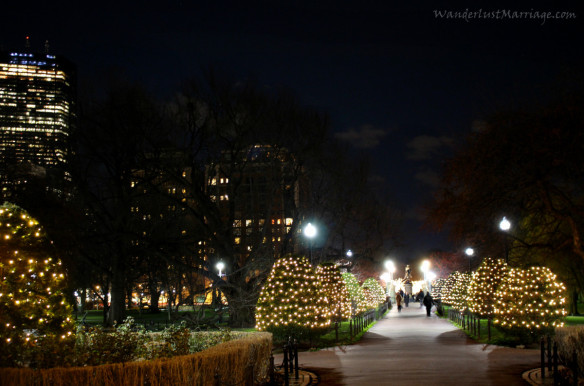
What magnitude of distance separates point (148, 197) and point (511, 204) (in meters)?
22.0

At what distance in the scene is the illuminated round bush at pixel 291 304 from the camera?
22391 millimetres

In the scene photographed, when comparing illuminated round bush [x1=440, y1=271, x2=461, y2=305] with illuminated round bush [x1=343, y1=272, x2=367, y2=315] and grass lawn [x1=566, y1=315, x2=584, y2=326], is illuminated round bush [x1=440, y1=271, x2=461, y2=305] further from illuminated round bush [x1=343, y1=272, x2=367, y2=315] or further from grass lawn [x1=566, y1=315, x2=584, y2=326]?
grass lawn [x1=566, y1=315, x2=584, y2=326]

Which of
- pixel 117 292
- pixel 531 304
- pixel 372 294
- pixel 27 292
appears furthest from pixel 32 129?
pixel 372 294

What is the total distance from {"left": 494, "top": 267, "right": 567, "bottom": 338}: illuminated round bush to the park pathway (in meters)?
1.21

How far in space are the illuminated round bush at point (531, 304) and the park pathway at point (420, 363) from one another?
47.7 inches

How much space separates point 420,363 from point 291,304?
6.70 m

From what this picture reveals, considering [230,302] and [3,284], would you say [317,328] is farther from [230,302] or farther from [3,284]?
[3,284]

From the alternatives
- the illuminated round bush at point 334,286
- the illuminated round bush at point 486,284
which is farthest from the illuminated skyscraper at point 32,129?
the illuminated round bush at point 486,284

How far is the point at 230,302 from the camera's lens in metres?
33.5

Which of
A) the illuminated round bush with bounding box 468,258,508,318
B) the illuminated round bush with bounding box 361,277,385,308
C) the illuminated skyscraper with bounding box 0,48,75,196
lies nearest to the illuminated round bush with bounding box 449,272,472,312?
the illuminated round bush with bounding box 361,277,385,308

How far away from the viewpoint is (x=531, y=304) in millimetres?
21266

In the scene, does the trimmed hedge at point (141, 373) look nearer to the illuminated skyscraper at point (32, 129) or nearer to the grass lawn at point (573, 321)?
the illuminated skyscraper at point (32, 129)

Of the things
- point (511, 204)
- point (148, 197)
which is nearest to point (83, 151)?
point (148, 197)

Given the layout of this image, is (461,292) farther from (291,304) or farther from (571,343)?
(571,343)
